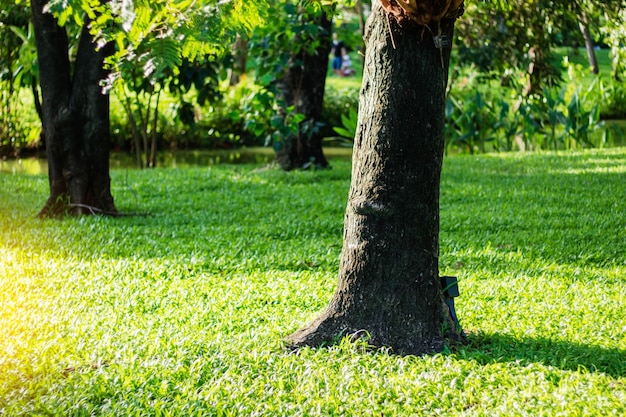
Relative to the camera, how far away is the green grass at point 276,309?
364cm

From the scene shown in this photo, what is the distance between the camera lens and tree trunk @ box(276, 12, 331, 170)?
1092 cm

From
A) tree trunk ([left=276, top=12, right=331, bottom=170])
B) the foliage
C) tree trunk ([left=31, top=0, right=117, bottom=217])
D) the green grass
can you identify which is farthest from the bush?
tree trunk ([left=31, top=0, right=117, bottom=217])

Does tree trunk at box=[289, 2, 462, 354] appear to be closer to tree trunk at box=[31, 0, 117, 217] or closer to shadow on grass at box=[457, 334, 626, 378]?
shadow on grass at box=[457, 334, 626, 378]

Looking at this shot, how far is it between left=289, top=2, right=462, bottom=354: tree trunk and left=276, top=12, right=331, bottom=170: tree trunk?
6661mm

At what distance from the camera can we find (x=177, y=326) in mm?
4641

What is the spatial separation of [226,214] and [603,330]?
14.2 ft

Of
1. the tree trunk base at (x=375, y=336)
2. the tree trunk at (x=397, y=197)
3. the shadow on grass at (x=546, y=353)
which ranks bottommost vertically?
the shadow on grass at (x=546, y=353)

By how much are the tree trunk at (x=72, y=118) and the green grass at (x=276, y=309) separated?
37 cm

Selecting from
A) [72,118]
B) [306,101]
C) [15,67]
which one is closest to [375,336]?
[72,118]

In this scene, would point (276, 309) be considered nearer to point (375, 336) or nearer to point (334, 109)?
point (375, 336)

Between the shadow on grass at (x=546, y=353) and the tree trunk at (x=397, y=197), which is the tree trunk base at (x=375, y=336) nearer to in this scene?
the tree trunk at (x=397, y=197)

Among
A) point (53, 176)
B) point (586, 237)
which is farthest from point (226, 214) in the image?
point (586, 237)

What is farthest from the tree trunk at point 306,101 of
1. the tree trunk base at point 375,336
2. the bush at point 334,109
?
the tree trunk base at point 375,336

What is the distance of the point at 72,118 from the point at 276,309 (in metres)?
3.61
